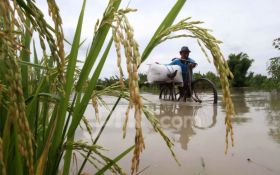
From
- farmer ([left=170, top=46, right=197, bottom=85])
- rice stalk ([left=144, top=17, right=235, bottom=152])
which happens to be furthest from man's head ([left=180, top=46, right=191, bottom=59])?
rice stalk ([left=144, top=17, right=235, bottom=152])

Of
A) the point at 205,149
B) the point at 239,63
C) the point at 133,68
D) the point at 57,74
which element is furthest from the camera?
the point at 239,63

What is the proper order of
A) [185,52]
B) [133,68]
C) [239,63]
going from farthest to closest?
1. [239,63]
2. [185,52]
3. [133,68]

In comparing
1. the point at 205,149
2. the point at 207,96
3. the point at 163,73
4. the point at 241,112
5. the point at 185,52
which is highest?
the point at 185,52

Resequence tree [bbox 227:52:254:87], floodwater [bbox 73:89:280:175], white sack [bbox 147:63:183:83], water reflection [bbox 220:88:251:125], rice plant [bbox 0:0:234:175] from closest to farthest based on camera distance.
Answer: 1. rice plant [bbox 0:0:234:175]
2. floodwater [bbox 73:89:280:175]
3. water reflection [bbox 220:88:251:125]
4. white sack [bbox 147:63:183:83]
5. tree [bbox 227:52:254:87]

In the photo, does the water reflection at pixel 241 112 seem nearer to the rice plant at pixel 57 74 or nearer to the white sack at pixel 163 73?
the white sack at pixel 163 73

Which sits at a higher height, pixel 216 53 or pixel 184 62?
pixel 184 62

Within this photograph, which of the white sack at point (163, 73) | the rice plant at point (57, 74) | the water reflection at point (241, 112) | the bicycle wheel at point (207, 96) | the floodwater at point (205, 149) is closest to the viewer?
the rice plant at point (57, 74)

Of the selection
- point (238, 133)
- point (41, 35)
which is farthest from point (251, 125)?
point (41, 35)

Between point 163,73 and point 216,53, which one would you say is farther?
point 163,73

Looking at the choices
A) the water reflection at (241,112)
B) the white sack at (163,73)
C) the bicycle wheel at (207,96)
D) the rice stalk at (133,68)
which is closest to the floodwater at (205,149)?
the water reflection at (241,112)

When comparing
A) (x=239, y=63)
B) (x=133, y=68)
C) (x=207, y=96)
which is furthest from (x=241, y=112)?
(x=239, y=63)

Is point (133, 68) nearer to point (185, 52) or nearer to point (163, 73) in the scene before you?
point (185, 52)

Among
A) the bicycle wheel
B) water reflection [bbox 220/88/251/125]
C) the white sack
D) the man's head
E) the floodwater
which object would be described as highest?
the man's head

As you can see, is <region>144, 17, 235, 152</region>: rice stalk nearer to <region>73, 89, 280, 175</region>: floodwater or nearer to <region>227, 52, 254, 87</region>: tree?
<region>73, 89, 280, 175</region>: floodwater
